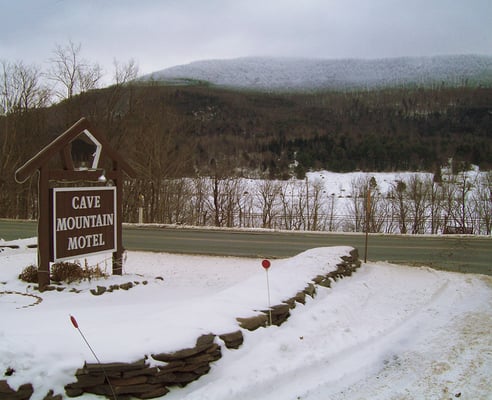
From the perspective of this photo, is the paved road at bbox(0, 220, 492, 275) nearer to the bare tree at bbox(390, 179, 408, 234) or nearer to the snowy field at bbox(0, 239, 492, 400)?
the snowy field at bbox(0, 239, 492, 400)

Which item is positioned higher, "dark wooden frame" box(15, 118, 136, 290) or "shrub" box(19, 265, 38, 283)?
"dark wooden frame" box(15, 118, 136, 290)

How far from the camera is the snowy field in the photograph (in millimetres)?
4500

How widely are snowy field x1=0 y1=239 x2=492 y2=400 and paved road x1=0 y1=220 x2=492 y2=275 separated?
3826 millimetres

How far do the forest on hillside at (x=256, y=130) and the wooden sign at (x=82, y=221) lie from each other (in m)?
9.24

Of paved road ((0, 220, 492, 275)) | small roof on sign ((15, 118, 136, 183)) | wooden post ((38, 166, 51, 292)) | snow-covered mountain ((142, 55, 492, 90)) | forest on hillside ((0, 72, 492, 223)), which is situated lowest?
paved road ((0, 220, 492, 275))

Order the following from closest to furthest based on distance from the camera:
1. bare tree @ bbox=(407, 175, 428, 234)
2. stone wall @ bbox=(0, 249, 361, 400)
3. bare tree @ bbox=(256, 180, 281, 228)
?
stone wall @ bbox=(0, 249, 361, 400) < bare tree @ bbox=(407, 175, 428, 234) < bare tree @ bbox=(256, 180, 281, 228)

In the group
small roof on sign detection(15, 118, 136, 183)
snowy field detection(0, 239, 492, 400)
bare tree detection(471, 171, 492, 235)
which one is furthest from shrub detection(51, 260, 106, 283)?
bare tree detection(471, 171, 492, 235)

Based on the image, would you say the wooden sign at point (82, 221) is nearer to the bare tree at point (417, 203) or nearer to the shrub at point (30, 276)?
the shrub at point (30, 276)

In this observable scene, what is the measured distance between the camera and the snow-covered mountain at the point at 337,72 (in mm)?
71125

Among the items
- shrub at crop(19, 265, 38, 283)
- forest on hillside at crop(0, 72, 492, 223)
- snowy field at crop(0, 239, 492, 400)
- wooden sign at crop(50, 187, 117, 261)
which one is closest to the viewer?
snowy field at crop(0, 239, 492, 400)

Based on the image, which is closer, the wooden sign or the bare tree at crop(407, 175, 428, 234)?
the wooden sign

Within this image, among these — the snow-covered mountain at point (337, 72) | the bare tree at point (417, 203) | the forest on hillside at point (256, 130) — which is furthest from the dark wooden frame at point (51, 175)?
the snow-covered mountain at point (337, 72)

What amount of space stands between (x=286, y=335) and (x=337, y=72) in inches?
3492

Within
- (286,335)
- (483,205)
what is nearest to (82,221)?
(286,335)
